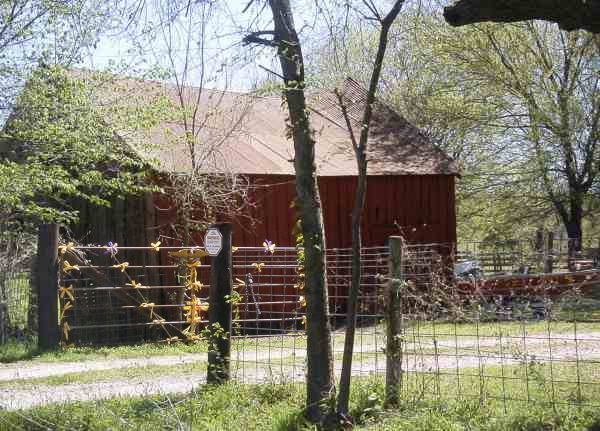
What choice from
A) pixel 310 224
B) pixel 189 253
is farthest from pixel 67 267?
pixel 310 224

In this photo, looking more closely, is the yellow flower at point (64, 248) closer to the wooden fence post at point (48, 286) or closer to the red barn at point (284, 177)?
the wooden fence post at point (48, 286)

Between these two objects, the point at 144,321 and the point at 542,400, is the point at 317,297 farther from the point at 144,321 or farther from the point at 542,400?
the point at 144,321

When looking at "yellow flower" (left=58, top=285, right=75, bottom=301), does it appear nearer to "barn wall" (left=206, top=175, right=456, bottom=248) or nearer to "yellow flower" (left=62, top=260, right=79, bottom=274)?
"yellow flower" (left=62, top=260, right=79, bottom=274)

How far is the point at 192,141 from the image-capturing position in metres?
18.1

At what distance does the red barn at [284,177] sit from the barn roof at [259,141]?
0.10ft

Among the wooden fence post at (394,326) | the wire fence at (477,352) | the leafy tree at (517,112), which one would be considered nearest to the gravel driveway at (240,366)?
the wire fence at (477,352)

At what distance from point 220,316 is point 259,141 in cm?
1340

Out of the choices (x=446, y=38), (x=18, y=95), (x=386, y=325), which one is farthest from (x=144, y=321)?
(x=446, y=38)

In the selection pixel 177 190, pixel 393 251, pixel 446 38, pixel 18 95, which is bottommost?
pixel 393 251

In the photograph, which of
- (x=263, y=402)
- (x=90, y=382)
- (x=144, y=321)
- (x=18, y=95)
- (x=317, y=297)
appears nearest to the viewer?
(x=317, y=297)

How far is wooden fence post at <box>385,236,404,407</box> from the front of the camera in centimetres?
808

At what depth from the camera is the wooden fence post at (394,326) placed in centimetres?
808

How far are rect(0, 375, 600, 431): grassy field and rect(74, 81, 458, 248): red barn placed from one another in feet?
29.6

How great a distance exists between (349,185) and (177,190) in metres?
5.68
